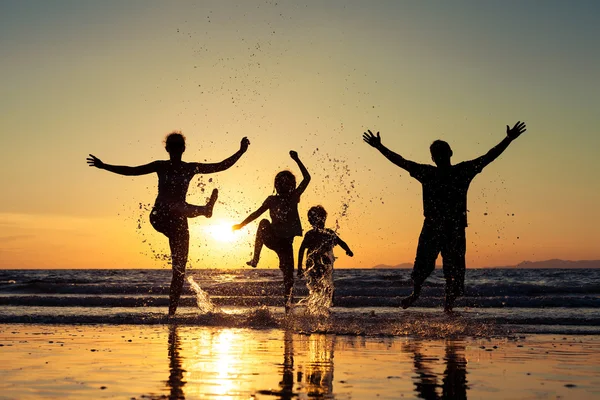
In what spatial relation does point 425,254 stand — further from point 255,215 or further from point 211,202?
point 211,202

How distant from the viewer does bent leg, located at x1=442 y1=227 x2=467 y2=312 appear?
38.1ft

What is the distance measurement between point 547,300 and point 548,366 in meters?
11.0

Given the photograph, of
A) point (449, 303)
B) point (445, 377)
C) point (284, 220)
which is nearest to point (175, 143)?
point (284, 220)

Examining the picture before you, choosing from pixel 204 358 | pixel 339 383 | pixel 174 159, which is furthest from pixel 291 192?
pixel 339 383

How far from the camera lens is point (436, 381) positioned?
6.38 m

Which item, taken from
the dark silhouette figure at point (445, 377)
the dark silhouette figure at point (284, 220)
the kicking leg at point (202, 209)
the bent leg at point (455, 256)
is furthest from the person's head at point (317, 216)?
the dark silhouette figure at point (445, 377)

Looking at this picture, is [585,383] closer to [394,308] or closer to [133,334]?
[133,334]

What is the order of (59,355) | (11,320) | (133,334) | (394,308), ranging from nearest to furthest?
(59,355) → (133,334) → (11,320) → (394,308)

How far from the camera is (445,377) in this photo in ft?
21.5

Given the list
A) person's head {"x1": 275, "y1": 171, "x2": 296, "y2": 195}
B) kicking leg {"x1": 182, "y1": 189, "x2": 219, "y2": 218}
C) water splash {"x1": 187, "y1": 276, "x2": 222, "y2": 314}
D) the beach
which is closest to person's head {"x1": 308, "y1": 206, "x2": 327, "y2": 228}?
person's head {"x1": 275, "y1": 171, "x2": 296, "y2": 195}

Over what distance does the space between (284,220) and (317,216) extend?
985mm

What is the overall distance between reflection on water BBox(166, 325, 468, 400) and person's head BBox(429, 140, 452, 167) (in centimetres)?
306

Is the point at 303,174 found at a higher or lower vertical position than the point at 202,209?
higher

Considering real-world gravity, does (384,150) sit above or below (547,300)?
above
